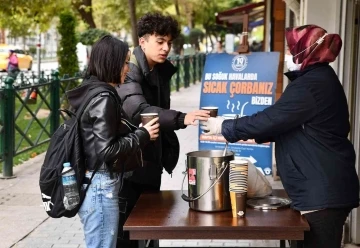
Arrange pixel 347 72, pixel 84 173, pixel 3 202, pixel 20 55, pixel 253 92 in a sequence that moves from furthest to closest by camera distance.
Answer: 1. pixel 20 55
2. pixel 3 202
3. pixel 253 92
4. pixel 347 72
5. pixel 84 173

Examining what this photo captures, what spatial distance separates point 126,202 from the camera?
13.1 feet

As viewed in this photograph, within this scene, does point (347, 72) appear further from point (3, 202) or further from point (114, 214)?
point (3, 202)

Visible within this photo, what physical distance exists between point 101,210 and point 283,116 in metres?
1.07

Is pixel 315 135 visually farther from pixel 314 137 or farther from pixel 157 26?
pixel 157 26

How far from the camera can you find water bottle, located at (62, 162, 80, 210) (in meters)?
3.28

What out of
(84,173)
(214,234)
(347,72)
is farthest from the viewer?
(347,72)

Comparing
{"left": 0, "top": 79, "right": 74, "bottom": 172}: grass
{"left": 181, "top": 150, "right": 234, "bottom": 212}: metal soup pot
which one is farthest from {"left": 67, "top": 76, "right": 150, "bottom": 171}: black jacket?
{"left": 0, "top": 79, "right": 74, "bottom": 172}: grass

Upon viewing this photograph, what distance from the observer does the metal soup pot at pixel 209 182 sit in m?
3.32

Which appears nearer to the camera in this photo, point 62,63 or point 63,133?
point 63,133

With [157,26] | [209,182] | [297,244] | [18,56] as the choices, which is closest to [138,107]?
[157,26]

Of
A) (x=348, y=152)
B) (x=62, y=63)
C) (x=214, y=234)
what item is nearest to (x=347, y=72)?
(x=348, y=152)

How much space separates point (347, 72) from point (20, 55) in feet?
99.8

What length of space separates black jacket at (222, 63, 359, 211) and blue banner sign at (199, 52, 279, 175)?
3.21 m

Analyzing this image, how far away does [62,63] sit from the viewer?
1727 cm
